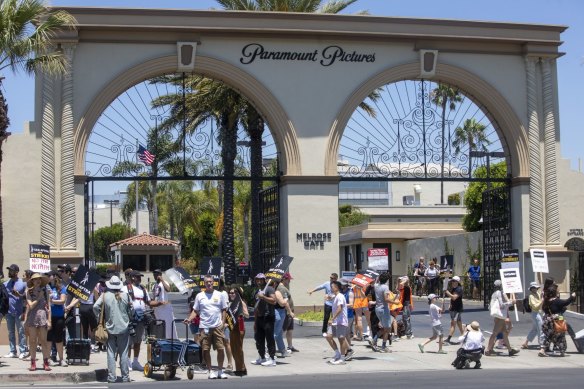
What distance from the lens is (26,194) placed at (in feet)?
88.5

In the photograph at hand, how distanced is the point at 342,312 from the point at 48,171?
413 inches

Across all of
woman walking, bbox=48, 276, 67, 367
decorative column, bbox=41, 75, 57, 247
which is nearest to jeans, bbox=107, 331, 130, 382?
woman walking, bbox=48, 276, 67, 367

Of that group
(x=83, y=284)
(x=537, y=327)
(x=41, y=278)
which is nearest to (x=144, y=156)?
(x=83, y=284)

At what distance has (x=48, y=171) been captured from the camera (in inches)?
1061

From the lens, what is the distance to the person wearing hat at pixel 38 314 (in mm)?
18406

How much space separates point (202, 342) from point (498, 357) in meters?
6.95

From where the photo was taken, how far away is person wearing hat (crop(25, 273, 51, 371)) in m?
18.4

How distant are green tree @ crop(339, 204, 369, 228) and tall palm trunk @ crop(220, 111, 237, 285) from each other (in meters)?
35.4

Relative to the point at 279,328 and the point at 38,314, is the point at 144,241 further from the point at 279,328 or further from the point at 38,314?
the point at 38,314

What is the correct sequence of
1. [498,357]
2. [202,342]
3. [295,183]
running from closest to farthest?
[202,342], [498,357], [295,183]

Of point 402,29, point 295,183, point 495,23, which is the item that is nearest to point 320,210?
point 295,183

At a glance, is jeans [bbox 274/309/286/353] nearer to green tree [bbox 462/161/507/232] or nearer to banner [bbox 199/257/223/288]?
banner [bbox 199/257/223/288]

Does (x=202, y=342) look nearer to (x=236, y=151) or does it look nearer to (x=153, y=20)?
(x=153, y=20)

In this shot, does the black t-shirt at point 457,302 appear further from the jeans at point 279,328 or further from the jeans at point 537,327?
the jeans at point 279,328
